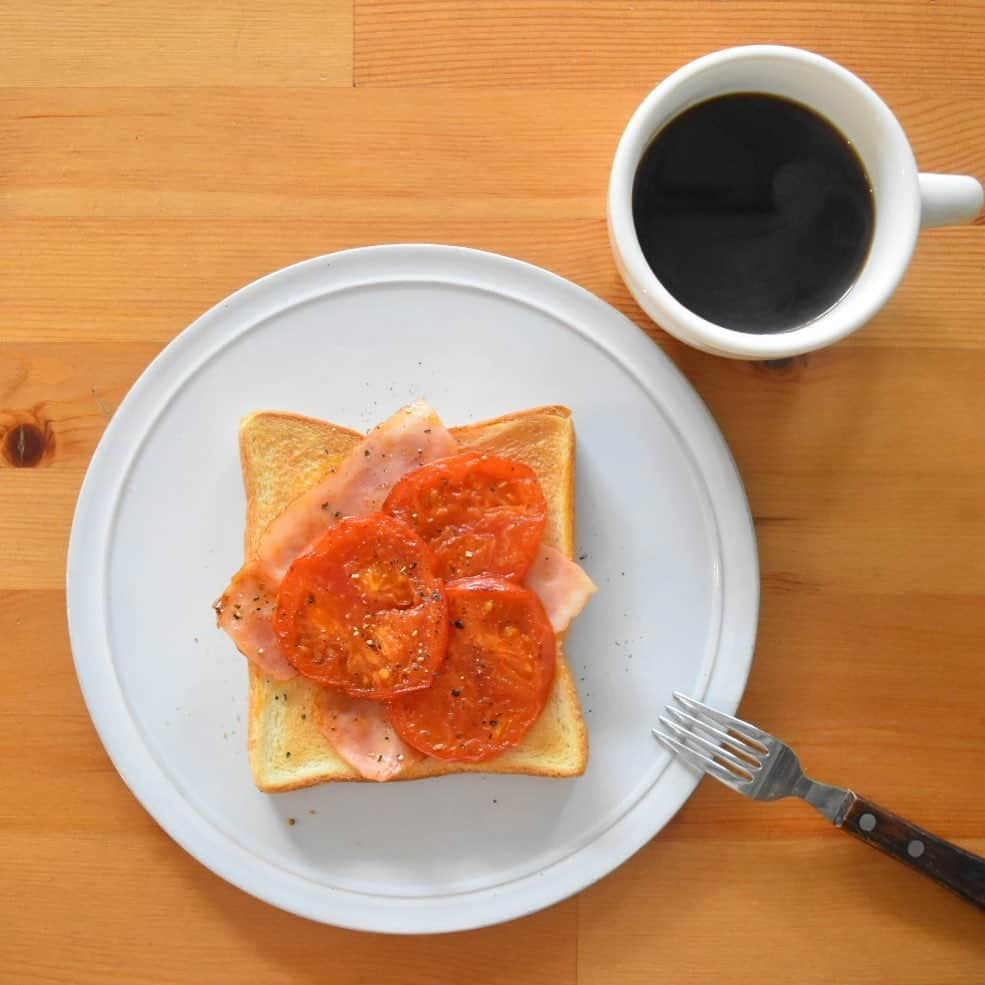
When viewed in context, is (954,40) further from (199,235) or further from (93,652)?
(93,652)

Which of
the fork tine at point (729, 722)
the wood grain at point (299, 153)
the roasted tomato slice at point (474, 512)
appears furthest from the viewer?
the wood grain at point (299, 153)

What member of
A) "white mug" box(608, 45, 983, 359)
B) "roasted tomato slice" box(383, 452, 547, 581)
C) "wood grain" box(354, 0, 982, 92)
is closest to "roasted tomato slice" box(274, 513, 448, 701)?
"roasted tomato slice" box(383, 452, 547, 581)

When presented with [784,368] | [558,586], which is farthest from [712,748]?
[784,368]

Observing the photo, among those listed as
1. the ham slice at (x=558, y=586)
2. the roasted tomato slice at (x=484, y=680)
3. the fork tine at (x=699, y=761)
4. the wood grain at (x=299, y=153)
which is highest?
the wood grain at (x=299, y=153)

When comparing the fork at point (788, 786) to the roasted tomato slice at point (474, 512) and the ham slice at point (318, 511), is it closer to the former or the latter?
the roasted tomato slice at point (474, 512)

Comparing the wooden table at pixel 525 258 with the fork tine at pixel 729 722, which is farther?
the wooden table at pixel 525 258

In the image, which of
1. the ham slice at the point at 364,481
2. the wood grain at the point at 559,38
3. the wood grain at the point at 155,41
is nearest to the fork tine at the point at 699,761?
the ham slice at the point at 364,481

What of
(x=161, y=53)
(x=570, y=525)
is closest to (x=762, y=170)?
(x=570, y=525)

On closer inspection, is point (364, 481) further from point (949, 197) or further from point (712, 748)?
point (949, 197)

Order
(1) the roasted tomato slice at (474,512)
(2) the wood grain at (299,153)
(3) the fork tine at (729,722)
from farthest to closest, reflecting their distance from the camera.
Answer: (2) the wood grain at (299,153) < (3) the fork tine at (729,722) < (1) the roasted tomato slice at (474,512)
